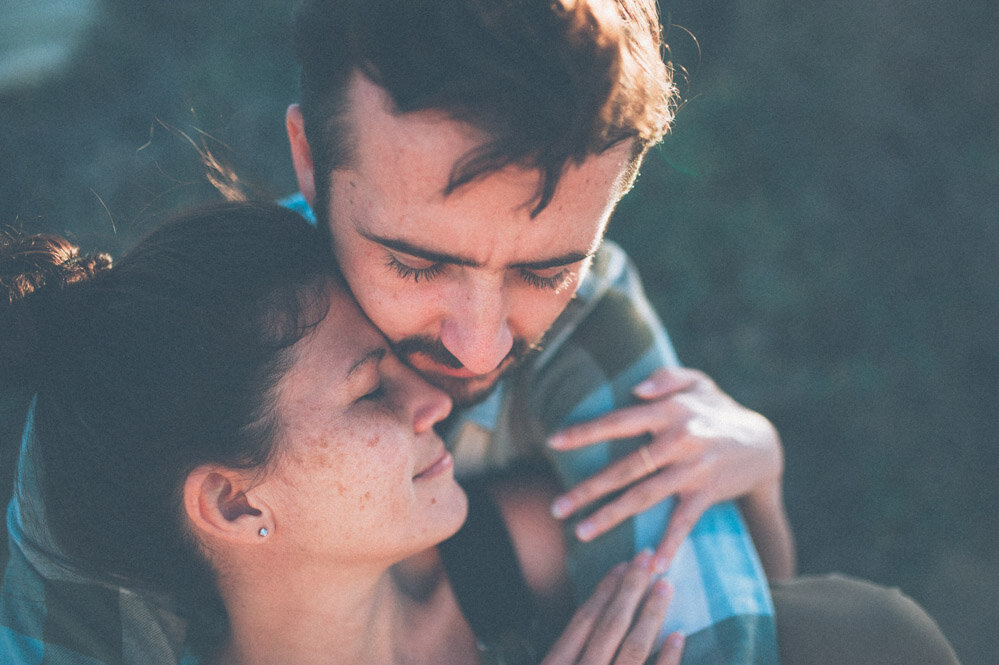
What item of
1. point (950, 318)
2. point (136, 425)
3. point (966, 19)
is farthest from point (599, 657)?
point (966, 19)

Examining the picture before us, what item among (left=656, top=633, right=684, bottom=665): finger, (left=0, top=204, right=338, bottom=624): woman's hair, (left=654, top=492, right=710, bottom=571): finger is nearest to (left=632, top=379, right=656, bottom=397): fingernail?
(left=654, top=492, right=710, bottom=571): finger

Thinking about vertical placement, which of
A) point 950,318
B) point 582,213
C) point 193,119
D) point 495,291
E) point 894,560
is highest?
point 582,213

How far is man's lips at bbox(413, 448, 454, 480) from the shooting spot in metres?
1.83

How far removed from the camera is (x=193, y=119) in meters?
3.77

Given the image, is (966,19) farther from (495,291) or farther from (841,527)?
(495,291)

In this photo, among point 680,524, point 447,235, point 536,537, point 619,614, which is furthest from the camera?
point 536,537

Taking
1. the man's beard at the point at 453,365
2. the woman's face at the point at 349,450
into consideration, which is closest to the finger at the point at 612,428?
the man's beard at the point at 453,365

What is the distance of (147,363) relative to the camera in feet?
5.03

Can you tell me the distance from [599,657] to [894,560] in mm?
1958

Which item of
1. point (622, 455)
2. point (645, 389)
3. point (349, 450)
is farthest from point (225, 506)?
point (645, 389)

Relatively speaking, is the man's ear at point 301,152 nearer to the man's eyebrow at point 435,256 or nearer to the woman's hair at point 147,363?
the woman's hair at point 147,363

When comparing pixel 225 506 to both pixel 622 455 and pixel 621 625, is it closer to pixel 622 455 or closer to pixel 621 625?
pixel 621 625

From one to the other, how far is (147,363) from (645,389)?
139 centimetres

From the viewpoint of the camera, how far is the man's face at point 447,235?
57.1 inches
